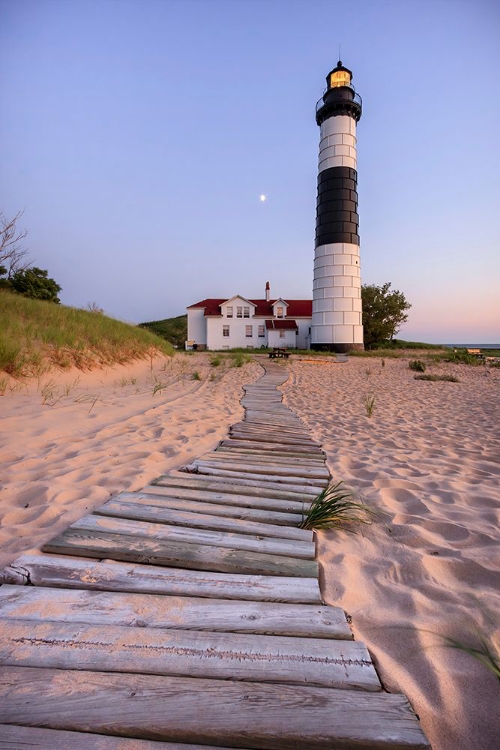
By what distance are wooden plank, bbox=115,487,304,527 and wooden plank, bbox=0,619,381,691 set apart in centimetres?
96

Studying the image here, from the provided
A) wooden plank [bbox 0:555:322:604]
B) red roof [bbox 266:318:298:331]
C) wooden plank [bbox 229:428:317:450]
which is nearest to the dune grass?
wooden plank [bbox 229:428:317:450]

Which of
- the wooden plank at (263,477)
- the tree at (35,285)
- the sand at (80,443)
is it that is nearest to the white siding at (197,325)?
the tree at (35,285)

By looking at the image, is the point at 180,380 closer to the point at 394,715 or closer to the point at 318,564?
the point at 318,564

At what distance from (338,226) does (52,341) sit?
21159 millimetres

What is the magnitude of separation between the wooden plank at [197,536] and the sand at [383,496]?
18 cm

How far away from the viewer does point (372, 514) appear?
99.0 inches

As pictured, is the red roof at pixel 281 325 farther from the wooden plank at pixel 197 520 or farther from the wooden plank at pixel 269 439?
the wooden plank at pixel 197 520

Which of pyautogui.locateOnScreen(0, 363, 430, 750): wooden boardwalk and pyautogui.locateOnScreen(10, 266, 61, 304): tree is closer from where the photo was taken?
pyautogui.locateOnScreen(0, 363, 430, 750): wooden boardwalk

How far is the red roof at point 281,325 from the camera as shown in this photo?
3512cm

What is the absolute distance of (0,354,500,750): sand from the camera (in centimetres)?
129

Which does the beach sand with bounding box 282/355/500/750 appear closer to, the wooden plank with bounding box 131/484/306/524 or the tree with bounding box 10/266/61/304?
the wooden plank with bounding box 131/484/306/524

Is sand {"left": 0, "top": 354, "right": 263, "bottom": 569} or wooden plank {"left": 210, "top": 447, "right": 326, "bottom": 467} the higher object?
sand {"left": 0, "top": 354, "right": 263, "bottom": 569}

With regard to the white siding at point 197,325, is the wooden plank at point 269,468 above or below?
below

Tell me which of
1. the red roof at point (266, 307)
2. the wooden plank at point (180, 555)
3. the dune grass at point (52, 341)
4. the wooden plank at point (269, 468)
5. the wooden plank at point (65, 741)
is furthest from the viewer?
the red roof at point (266, 307)
